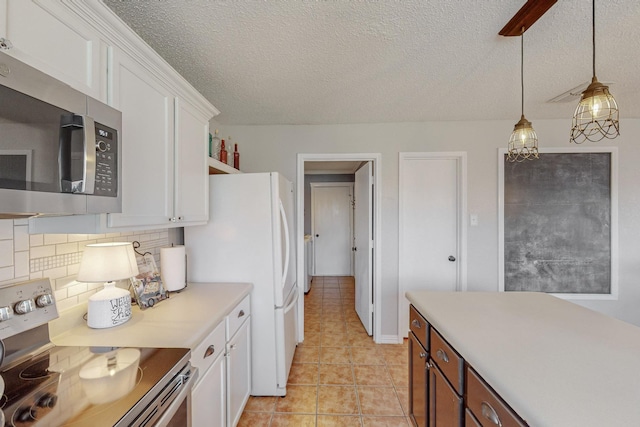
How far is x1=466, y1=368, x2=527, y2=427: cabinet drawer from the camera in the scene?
0.83 meters

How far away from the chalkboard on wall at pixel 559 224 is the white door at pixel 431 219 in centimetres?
51

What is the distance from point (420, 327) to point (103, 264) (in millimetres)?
1603

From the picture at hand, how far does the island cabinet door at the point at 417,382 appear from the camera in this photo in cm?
149

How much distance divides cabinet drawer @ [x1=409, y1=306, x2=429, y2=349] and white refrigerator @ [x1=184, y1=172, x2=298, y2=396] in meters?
0.91

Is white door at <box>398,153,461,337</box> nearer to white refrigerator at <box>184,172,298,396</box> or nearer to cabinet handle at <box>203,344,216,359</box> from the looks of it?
white refrigerator at <box>184,172,298,396</box>

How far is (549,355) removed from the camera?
0.98 m

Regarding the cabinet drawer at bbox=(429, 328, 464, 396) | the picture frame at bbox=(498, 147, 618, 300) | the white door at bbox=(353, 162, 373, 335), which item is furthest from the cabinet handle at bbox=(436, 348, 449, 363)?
the picture frame at bbox=(498, 147, 618, 300)

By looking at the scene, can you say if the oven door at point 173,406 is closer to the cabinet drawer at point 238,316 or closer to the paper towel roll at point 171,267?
the cabinet drawer at point 238,316

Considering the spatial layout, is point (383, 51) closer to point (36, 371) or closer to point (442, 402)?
point (442, 402)

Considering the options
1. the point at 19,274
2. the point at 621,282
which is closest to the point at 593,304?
the point at 621,282

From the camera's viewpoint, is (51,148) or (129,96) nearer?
(51,148)

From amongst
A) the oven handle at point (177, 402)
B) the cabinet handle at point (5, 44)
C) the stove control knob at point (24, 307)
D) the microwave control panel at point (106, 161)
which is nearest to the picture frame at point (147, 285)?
the stove control knob at point (24, 307)

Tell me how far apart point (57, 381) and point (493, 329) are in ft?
5.16

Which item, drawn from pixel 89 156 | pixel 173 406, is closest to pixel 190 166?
pixel 89 156
